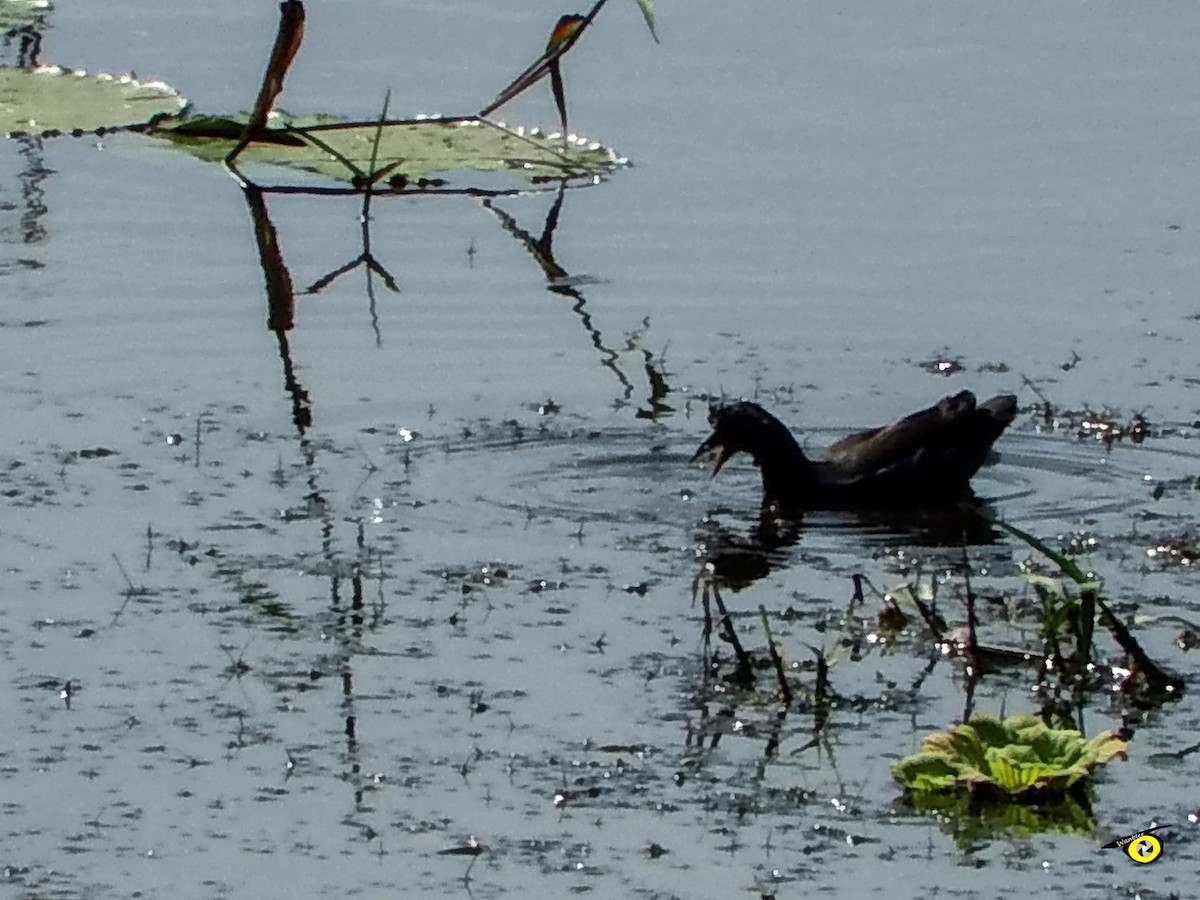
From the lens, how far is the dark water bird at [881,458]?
9.45 metres

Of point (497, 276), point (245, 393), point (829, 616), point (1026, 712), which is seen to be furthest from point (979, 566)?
point (497, 276)

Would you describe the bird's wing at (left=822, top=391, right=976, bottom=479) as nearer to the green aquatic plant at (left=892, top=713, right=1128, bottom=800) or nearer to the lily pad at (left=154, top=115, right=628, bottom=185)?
the green aquatic plant at (left=892, top=713, right=1128, bottom=800)

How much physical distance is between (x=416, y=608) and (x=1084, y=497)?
2300 mm

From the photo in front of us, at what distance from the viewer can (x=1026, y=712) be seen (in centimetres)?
733

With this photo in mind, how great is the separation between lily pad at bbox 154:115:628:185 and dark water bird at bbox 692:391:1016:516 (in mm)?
3816

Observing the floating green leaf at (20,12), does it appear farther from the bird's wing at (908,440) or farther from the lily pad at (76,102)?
the bird's wing at (908,440)

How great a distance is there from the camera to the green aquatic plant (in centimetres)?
669

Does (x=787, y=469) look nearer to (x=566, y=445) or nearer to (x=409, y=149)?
(x=566, y=445)

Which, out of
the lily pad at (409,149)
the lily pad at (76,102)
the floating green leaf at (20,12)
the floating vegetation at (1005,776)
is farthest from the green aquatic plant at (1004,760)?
the floating green leaf at (20,12)

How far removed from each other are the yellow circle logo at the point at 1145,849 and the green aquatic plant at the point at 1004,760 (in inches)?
10.2

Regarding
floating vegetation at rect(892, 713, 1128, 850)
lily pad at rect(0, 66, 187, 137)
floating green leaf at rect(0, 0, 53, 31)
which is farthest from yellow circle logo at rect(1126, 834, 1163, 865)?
floating green leaf at rect(0, 0, 53, 31)

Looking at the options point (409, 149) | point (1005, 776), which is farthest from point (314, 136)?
point (1005, 776)

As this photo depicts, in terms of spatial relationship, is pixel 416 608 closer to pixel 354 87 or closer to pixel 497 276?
pixel 497 276

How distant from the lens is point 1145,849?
641 centimetres
